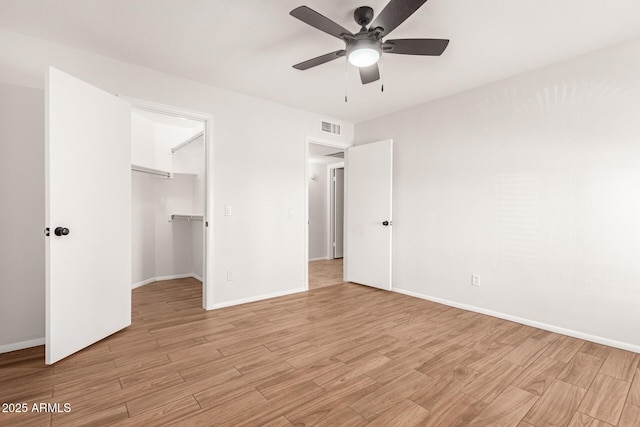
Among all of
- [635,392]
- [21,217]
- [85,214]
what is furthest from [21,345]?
[635,392]

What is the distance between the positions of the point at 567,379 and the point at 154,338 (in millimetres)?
3123

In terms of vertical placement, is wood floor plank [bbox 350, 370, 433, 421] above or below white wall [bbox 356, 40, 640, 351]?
below

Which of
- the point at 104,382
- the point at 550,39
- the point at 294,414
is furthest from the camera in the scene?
the point at 550,39

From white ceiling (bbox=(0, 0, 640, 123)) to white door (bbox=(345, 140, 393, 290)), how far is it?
1.24 meters

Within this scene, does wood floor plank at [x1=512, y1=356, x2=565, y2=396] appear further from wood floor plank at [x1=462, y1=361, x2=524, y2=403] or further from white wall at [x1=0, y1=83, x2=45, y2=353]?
white wall at [x1=0, y1=83, x2=45, y2=353]

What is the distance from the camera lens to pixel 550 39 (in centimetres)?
242

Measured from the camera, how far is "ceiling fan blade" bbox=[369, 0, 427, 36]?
1.63 m

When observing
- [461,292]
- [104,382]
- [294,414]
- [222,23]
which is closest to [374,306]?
[461,292]

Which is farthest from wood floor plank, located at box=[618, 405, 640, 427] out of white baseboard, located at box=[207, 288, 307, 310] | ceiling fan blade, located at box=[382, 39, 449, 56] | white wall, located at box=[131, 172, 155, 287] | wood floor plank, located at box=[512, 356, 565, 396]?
white wall, located at box=[131, 172, 155, 287]

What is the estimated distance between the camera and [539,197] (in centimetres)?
292

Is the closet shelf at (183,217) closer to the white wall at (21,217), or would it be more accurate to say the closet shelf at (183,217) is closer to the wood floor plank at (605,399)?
the white wall at (21,217)

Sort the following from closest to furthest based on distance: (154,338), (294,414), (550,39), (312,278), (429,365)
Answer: (294,414), (429,365), (550,39), (154,338), (312,278)

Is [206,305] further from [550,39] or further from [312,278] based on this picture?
[550,39]

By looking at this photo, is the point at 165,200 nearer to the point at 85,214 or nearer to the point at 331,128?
the point at 85,214
